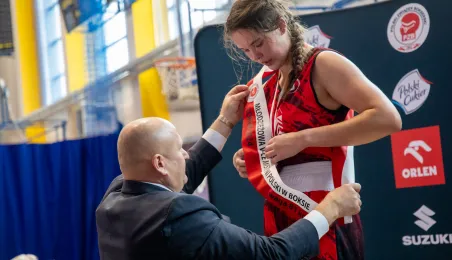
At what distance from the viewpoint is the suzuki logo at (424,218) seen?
2.63 meters

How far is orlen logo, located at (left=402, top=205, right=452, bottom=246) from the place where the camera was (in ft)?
8.57

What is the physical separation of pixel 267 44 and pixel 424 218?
1.43m

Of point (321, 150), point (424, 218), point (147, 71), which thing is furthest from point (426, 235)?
point (147, 71)

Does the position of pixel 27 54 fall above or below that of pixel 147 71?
above

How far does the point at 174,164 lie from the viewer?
1482 millimetres

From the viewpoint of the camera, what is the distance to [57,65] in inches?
342

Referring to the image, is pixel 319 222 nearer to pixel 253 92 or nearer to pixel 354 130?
pixel 354 130

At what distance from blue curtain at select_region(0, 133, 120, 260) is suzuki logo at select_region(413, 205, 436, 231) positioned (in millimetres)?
2895

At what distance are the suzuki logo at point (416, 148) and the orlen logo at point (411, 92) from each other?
0.42 feet

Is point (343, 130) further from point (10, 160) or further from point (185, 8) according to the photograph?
point (10, 160)

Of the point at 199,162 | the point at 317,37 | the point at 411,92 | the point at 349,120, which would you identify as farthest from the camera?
the point at 317,37

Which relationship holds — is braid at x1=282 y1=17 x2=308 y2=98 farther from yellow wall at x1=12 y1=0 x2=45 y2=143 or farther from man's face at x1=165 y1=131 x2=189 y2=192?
yellow wall at x1=12 y1=0 x2=45 y2=143

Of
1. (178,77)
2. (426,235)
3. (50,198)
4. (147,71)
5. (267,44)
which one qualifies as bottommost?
(426,235)

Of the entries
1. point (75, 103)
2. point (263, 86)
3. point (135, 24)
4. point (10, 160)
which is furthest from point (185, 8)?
point (263, 86)
